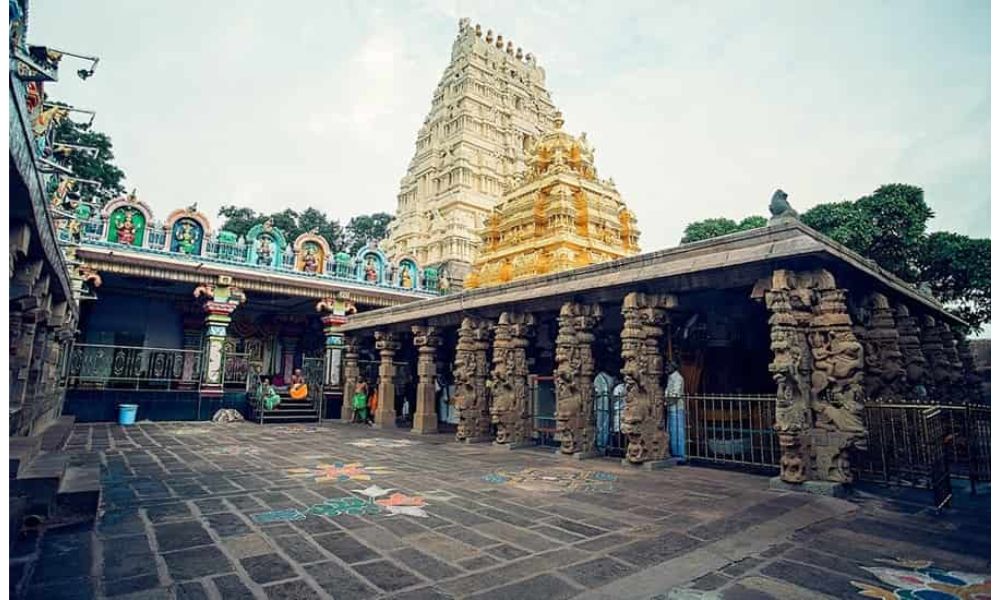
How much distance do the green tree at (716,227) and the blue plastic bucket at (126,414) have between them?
Result: 69.0 feet

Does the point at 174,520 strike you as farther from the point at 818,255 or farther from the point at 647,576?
the point at 818,255

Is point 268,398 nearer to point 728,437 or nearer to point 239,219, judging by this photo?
point 728,437

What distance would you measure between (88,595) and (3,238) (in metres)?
1.81

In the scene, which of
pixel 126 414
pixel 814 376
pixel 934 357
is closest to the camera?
pixel 814 376

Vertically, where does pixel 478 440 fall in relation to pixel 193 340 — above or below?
below

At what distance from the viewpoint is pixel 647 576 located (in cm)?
300

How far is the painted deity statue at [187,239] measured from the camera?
15.9 metres

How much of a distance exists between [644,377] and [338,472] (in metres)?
4.27

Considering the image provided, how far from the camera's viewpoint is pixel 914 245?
16469mm

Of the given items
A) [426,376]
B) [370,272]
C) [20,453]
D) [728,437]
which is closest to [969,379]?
[728,437]

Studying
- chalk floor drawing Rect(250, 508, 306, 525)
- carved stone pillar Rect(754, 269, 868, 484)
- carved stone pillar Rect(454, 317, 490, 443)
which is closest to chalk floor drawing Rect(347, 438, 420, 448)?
carved stone pillar Rect(454, 317, 490, 443)

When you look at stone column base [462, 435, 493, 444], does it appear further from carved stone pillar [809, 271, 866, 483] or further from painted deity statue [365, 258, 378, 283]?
painted deity statue [365, 258, 378, 283]

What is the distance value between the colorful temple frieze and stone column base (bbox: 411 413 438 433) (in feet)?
28.0

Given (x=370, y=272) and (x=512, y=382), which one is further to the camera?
Answer: (x=370, y=272)
